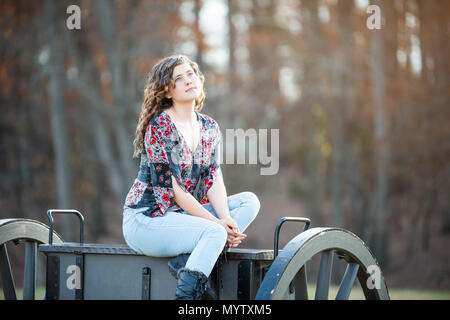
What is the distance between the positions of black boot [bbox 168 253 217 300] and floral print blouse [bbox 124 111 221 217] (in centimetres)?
30

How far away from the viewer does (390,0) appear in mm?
16078

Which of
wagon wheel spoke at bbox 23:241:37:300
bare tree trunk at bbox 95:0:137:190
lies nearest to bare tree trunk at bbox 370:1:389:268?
bare tree trunk at bbox 95:0:137:190

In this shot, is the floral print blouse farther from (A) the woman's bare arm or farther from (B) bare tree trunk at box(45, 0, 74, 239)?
(B) bare tree trunk at box(45, 0, 74, 239)

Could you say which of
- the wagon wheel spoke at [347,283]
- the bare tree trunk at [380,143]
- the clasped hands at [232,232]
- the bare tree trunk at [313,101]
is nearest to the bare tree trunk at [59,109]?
the bare tree trunk at [313,101]

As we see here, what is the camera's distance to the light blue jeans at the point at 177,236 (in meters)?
3.16

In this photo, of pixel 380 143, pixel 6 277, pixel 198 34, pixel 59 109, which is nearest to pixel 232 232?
pixel 6 277

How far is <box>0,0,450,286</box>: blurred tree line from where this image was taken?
15.5 meters

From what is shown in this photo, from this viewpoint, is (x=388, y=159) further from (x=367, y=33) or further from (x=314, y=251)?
(x=314, y=251)

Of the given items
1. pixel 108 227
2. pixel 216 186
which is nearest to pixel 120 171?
pixel 108 227

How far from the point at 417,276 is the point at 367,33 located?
20.3 ft

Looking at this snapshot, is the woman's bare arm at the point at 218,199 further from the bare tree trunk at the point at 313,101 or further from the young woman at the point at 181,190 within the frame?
the bare tree trunk at the point at 313,101

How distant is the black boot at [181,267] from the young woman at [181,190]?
1 cm

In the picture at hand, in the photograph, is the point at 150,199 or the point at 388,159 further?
the point at 388,159

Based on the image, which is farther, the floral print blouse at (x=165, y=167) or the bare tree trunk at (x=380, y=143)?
the bare tree trunk at (x=380, y=143)
